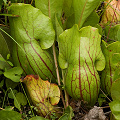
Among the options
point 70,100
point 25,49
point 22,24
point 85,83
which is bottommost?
point 70,100

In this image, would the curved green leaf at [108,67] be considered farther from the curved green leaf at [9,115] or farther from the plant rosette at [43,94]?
the curved green leaf at [9,115]

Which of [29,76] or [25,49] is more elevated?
[25,49]

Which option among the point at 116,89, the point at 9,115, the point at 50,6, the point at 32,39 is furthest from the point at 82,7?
the point at 9,115

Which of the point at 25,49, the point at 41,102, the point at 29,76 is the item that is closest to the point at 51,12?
the point at 25,49

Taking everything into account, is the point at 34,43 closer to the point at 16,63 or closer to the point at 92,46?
the point at 16,63

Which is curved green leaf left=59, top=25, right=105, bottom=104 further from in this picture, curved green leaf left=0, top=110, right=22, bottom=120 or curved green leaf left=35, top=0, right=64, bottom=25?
curved green leaf left=0, top=110, right=22, bottom=120

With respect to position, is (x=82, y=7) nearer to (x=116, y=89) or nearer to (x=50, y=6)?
(x=50, y=6)

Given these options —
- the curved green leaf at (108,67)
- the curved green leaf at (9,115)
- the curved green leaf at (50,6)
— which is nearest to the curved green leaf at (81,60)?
the curved green leaf at (108,67)
